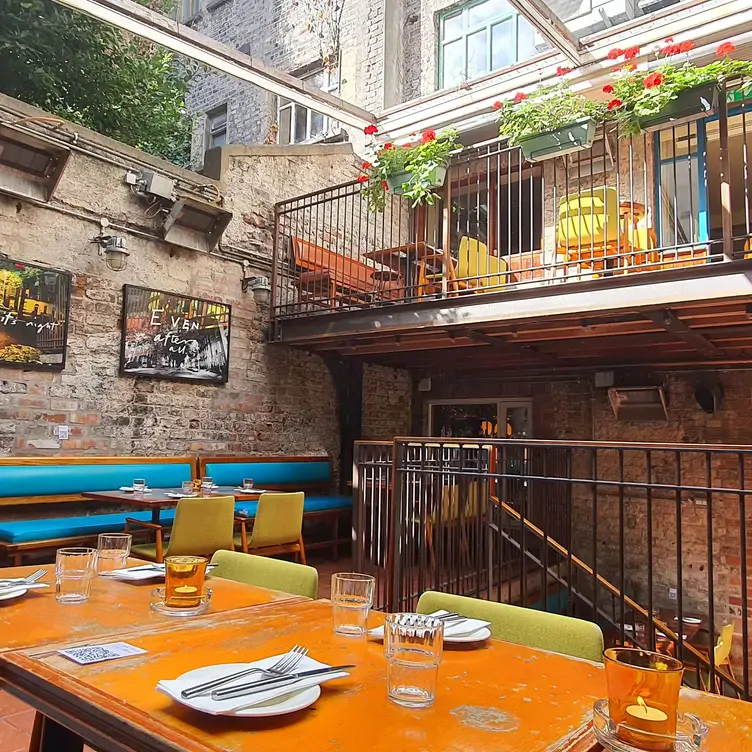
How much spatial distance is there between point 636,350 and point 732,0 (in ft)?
11.1

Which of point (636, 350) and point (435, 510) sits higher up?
point (636, 350)

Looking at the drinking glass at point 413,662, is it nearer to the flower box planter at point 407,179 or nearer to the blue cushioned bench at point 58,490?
the blue cushioned bench at point 58,490

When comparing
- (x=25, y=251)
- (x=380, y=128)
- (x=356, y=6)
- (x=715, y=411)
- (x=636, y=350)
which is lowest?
(x=715, y=411)

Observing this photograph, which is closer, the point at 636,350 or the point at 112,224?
the point at 112,224

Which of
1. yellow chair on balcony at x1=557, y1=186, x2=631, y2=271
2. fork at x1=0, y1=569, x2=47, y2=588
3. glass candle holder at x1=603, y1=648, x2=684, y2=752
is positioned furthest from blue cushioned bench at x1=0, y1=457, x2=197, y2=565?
glass candle holder at x1=603, y1=648, x2=684, y2=752

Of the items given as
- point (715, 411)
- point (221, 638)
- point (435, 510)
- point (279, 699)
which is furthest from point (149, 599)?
point (715, 411)

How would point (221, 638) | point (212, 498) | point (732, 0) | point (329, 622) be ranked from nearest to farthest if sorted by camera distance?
point (221, 638) < point (329, 622) < point (212, 498) < point (732, 0)

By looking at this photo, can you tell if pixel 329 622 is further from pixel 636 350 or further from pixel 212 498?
pixel 636 350

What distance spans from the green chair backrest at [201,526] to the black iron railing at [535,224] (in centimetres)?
256

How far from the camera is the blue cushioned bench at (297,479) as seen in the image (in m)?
6.77

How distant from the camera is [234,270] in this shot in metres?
7.23

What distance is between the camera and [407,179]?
19.8 ft

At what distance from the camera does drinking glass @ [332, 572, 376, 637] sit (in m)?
1.48

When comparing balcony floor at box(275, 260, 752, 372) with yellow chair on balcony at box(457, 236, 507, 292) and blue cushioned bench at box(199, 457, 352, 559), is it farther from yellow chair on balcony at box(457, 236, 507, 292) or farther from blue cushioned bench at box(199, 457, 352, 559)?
blue cushioned bench at box(199, 457, 352, 559)
